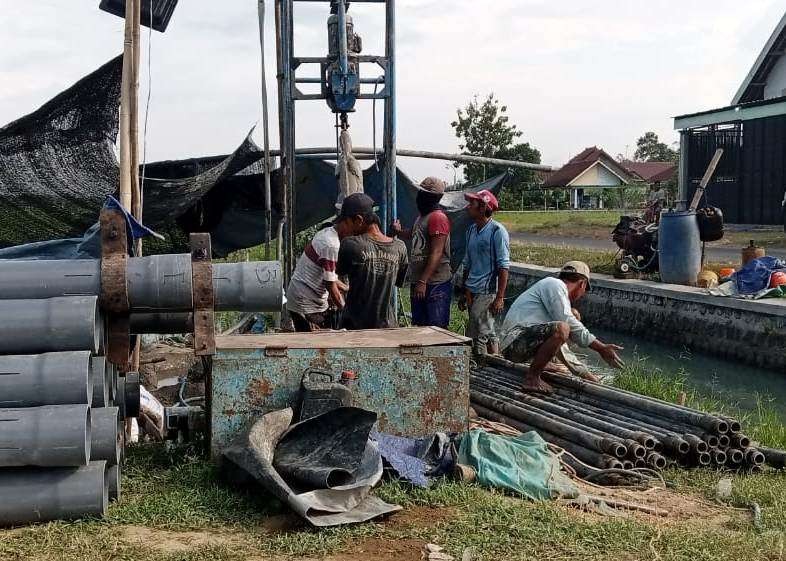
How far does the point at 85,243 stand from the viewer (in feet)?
17.4

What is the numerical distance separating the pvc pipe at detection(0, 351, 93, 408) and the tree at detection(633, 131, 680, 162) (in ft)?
262

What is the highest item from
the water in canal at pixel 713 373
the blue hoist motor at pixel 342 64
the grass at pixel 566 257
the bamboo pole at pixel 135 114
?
the blue hoist motor at pixel 342 64

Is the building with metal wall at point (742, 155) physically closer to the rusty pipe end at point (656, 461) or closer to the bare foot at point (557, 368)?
the bare foot at point (557, 368)

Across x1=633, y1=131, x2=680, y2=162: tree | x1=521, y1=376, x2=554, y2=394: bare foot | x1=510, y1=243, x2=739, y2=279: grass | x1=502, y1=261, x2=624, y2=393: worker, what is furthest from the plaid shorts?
x1=633, y1=131, x2=680, y2=162: tree

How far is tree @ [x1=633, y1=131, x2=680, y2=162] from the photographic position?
81.1 m

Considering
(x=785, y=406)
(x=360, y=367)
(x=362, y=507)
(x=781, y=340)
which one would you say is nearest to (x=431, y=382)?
(x=360, y=367)

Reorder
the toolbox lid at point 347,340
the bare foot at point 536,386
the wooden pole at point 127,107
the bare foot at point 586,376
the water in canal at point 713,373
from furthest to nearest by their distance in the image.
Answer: the water in canal at point 713,373 → the bare foot at point 586,376 → the bare foot at point 536,386 → the wooden pole at point 127,107 → the toolbox lid at point 347,340

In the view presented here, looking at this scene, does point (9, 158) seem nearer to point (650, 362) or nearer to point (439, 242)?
point (439, 242)

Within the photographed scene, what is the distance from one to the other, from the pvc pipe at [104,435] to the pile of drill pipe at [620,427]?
106 inches

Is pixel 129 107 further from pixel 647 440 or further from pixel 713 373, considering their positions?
pixel 713 373

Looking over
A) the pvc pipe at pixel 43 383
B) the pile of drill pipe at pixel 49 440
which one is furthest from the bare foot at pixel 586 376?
the pvc pipe at pixel 43 383

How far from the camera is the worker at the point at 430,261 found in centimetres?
741

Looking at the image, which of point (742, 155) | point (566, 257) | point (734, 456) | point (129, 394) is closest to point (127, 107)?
point (129, 394)

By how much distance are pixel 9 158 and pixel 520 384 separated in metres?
4.81
